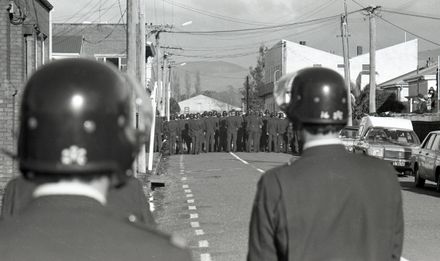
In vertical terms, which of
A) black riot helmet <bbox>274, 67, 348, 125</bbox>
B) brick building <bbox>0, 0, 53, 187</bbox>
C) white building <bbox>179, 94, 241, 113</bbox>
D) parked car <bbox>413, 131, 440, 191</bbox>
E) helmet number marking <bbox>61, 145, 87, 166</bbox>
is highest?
white building <bbox>179, 94, 241, 113</bbox>

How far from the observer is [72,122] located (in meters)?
2.09

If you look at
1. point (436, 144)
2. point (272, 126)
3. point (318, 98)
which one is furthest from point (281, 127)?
point (318, 98)

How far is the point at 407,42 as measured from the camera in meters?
91.1

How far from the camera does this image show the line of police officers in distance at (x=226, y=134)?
38250 mm

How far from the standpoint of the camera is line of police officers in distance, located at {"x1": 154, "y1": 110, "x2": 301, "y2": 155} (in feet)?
125

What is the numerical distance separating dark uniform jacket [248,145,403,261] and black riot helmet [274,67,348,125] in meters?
0.16

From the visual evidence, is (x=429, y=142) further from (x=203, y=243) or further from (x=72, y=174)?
(x=72, y=174)

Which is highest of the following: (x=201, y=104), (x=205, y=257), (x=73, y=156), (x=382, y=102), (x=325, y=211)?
(x=201, y=104)

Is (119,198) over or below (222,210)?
over

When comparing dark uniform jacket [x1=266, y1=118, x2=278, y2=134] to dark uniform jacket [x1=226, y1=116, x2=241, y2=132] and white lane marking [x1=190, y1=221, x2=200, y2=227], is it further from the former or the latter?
white lane marking [x1=190, y1=221, x2=200, y2=227]

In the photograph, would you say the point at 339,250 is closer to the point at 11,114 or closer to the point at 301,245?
the point at 301,245

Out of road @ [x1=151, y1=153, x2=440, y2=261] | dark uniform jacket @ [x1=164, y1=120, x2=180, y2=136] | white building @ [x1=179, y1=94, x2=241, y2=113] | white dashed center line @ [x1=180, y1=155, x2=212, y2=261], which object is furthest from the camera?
white building @ [x1=179, y1=94, x2=241, y2=113]

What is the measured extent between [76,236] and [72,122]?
30 centimetres

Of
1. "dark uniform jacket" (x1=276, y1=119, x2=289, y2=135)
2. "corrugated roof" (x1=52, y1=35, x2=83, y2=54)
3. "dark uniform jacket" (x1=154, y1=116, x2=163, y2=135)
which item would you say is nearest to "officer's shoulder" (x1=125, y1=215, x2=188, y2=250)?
"dark uniform jacket" (x1=154, y1=116, x2=163, y2=135)
